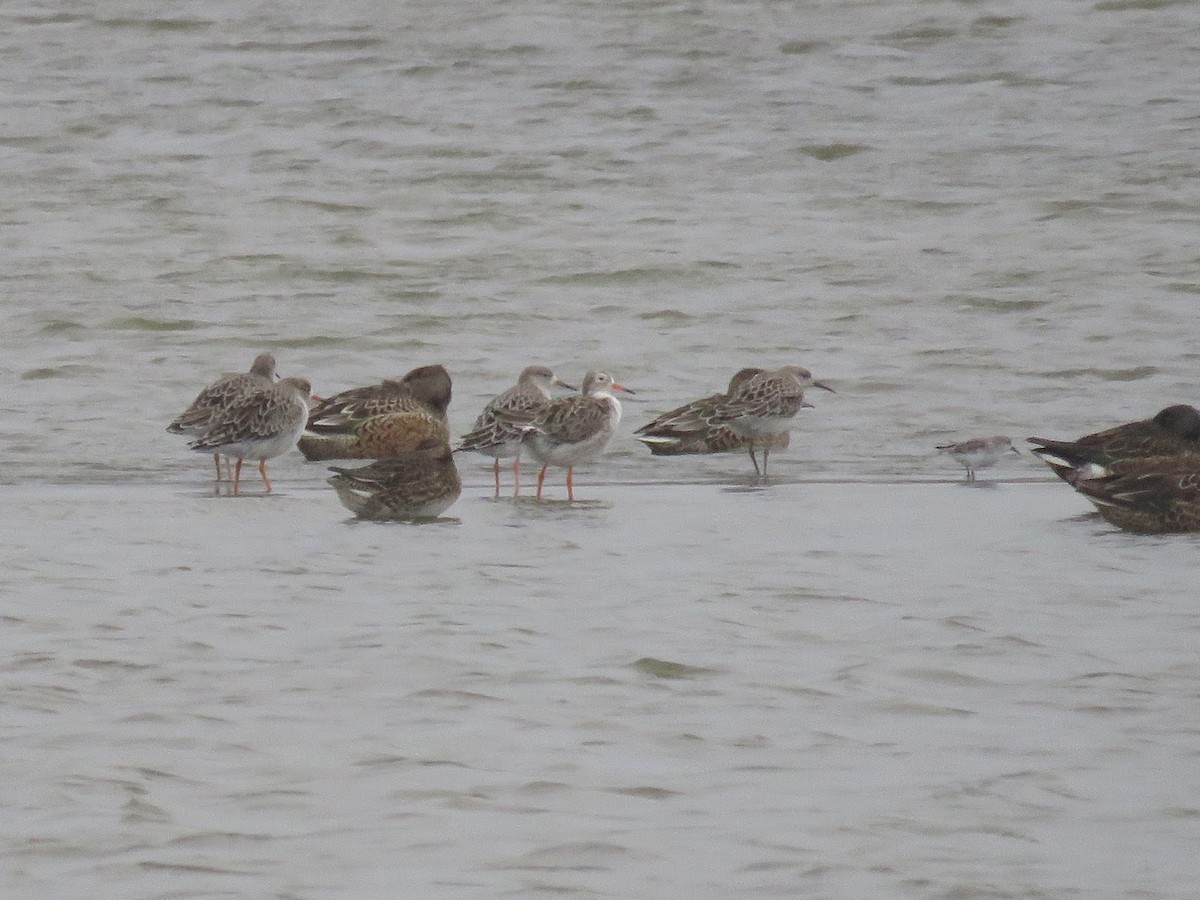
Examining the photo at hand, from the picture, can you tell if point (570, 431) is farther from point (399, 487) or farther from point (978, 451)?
point (978, 451)

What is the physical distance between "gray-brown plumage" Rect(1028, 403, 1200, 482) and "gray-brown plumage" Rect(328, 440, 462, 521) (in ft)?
10.3

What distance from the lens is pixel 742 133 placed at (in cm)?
2634

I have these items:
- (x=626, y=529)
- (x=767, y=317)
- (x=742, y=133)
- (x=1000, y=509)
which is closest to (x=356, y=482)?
(x=626, y=529)

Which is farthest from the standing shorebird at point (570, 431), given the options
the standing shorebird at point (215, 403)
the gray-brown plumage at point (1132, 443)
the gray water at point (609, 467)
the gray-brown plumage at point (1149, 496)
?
the gray-brown plumage at point (1149, 496)

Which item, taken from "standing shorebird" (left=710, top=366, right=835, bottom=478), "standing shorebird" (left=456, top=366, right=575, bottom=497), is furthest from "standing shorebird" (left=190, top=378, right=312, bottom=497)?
"standing shorebird" (left=710, top=366, right=835, bottom=478)

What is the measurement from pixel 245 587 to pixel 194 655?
134 centimetres

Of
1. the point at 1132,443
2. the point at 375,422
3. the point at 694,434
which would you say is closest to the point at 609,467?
the point at 694,434

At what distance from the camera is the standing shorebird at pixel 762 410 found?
13.5 meters

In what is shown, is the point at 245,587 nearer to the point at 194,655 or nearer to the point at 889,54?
the point at 194,655

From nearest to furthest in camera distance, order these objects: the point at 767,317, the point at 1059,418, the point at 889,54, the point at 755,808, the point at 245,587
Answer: the point at 755,808, the point at 245,587, the point at 1059,418, the point at 767,317, the point at 889,54

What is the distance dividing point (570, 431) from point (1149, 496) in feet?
11.1

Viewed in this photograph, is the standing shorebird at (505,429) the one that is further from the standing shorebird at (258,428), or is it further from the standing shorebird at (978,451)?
the standing shorebird at (978,451)

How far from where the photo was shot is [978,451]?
493 inches

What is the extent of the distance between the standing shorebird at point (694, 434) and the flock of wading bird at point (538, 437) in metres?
0.01
